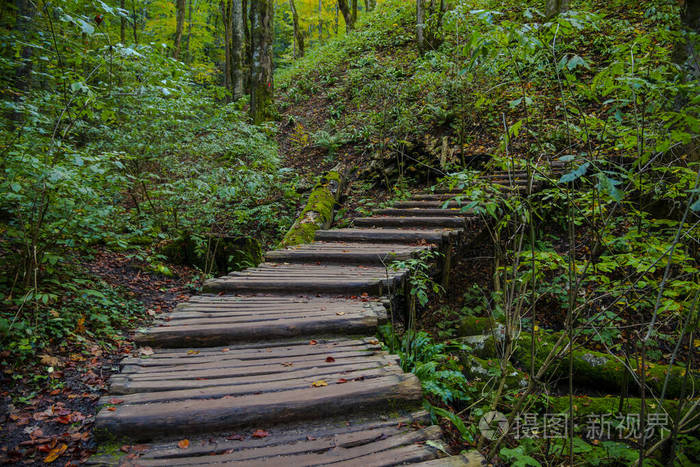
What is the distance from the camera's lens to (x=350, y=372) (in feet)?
7.68

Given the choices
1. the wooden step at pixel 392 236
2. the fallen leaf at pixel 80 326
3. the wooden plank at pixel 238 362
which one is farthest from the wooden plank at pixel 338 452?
the wooden step at pixel 392 236

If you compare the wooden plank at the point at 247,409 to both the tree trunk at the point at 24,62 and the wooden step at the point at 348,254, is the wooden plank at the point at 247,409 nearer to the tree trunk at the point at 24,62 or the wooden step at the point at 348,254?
the wooden step at the point at 348,254

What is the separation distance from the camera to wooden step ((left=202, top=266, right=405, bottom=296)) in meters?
3.56

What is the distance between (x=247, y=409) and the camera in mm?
1987

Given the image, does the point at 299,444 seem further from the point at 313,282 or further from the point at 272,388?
the point at 313,282

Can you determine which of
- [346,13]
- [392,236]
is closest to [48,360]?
[392,236]

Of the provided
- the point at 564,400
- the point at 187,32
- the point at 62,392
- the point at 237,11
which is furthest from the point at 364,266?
the point at 187,32

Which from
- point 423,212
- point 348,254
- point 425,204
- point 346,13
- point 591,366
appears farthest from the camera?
point 346,13

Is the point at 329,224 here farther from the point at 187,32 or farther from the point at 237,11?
the point at 187,32

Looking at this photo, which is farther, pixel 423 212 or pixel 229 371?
pixel 423 212

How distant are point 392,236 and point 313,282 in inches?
71.9

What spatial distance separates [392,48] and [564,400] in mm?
14639

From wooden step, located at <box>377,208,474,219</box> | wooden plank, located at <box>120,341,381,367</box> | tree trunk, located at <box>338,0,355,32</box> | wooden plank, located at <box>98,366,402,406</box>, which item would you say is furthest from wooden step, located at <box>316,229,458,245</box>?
tree trunk, located at <box>338,0,355,32</box>

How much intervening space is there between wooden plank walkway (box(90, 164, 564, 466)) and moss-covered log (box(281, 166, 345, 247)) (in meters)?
3.14
